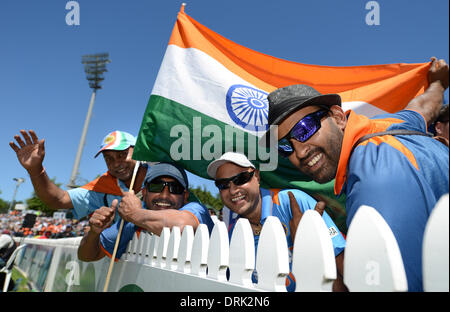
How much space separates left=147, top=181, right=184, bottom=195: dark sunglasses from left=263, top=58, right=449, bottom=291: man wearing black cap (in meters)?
1.41

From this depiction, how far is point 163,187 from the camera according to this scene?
287 cm

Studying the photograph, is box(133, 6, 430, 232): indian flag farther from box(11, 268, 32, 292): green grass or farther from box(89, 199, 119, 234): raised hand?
box(11, 268, 32, 292): green grass

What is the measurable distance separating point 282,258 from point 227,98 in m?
2.06

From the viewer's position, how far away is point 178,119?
2949 millimetres

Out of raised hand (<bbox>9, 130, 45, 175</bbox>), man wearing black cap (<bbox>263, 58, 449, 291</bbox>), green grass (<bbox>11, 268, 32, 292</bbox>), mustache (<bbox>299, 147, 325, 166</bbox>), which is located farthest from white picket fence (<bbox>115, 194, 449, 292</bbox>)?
green grass (<bbox>11, 268, 32, 292</bbox>)

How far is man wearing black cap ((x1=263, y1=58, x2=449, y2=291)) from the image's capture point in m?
0.96

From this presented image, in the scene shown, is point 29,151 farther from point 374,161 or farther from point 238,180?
point 374,161

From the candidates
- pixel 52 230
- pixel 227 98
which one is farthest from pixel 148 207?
pixel 52 230

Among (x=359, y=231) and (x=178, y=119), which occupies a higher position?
(x=178, y=119)

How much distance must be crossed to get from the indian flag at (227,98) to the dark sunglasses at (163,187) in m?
0.27

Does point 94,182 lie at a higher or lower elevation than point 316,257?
higher

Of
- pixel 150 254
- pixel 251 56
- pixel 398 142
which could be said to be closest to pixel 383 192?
pixel 398 142
